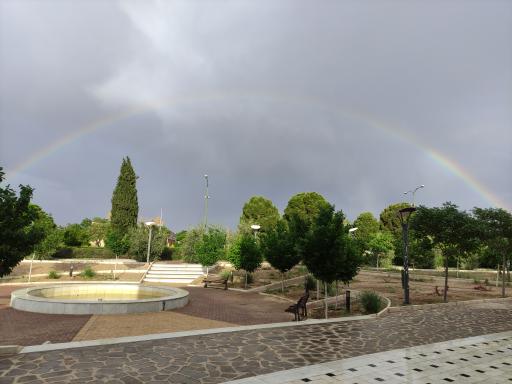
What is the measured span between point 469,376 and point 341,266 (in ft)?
27.3

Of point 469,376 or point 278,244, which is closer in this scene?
point 469,376

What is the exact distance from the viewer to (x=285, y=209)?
72.8m

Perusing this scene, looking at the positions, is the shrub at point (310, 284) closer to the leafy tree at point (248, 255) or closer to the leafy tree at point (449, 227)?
the leafy tree at point (248, 255)

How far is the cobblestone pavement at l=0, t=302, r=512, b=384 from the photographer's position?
779cm

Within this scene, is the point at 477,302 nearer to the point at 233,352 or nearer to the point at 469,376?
the point at 469,376

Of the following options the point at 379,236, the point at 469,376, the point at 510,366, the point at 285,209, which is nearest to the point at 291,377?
the point at 469,376

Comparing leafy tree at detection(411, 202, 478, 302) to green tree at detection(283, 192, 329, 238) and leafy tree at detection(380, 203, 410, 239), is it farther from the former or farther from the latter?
leafy tree at detection(380, 203, 410, 239)

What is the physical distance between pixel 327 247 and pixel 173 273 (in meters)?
24.0

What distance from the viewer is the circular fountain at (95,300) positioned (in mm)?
15930

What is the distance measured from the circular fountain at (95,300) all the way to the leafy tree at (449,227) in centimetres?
1507

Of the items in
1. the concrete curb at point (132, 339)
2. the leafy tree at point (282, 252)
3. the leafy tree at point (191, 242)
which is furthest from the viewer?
the leafy tree at point (191, 242)

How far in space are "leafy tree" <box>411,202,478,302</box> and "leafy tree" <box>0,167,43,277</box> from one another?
2080 centimetres

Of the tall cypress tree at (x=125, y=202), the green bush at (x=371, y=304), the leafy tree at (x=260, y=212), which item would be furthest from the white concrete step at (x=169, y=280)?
the leafy tree at (x=260, y=212)

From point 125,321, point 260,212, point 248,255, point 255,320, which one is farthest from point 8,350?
point 260,212
